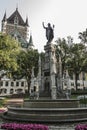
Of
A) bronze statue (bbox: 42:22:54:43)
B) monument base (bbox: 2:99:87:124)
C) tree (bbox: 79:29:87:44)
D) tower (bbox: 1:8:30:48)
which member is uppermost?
tower (bbox: 1:8:30:48)

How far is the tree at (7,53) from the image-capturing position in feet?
140

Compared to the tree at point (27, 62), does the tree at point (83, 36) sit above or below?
above

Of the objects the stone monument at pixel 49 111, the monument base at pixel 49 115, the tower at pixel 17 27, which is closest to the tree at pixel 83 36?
the stone monument at pixel 49 111

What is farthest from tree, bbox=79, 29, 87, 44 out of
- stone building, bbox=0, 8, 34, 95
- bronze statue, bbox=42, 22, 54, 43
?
stone building, bbox=0, 8, 34, 95

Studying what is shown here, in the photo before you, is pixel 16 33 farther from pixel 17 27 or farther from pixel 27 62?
pixel 27 62

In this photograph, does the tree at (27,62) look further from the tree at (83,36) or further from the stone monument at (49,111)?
the stone monument at (49,111)

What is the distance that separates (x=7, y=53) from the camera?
1730 inches

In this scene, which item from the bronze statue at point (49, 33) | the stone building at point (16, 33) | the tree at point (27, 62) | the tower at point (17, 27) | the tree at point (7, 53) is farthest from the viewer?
the tower at point (17, 27)

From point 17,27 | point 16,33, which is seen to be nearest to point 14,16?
point 17,27

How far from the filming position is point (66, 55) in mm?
59469

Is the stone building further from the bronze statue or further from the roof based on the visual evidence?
the bronze statue

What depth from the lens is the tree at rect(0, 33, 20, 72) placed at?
4272 cm

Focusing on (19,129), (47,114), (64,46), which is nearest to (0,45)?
(64,46)

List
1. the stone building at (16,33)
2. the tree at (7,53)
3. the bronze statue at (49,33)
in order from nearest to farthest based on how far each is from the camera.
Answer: the bronze statue at (49,33) < the tree at (7,53) < the stone building at (16,33)
